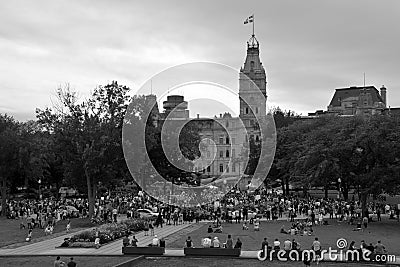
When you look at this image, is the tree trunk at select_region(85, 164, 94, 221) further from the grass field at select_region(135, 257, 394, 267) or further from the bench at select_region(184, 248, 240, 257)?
the bench at select_region(184, 248, 240, 257)

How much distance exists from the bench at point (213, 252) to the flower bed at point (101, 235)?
6938 millimetres

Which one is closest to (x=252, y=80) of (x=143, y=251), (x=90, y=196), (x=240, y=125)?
(x=240, y=125)

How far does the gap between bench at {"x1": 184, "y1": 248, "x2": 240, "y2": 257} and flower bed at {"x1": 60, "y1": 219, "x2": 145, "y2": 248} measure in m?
6.94

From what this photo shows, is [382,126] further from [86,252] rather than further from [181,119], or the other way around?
[86,252]

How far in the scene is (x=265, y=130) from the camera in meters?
94.5

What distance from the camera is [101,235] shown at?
3425 centimetres

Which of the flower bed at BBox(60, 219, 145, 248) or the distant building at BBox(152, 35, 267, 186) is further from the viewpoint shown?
the distant building at BBox(152, 35, 267, 186)

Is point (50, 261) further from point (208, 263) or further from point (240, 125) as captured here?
point (240, 125)

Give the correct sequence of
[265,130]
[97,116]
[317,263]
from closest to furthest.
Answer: [317,263] < [97,116] < [265,130]

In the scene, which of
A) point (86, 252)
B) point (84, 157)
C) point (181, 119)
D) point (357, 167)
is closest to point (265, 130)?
point (181, 119)

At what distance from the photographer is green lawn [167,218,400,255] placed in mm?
32938

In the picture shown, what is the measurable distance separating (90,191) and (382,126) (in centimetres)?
2627

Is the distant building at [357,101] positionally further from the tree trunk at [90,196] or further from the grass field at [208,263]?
the grass field at [208,263]

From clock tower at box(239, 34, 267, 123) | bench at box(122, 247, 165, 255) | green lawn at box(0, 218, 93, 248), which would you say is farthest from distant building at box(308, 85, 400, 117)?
bench at box(122, 247, 165, 255)
